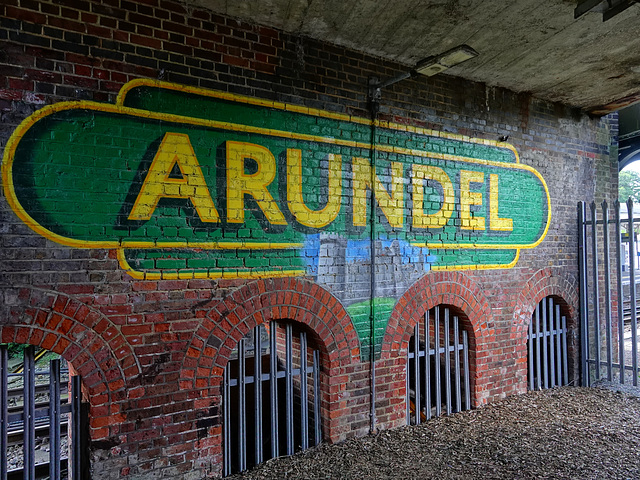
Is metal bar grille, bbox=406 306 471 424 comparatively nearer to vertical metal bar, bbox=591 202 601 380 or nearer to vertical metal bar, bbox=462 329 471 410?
vertical metal bar, bbox=462 329 471 410

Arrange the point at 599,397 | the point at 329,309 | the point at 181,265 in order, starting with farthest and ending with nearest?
the point at 599,397 < the point at 329,309 < the point at 181,265

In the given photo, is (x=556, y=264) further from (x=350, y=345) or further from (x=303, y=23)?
(x=303, y=23)

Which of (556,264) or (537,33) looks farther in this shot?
(556,264)

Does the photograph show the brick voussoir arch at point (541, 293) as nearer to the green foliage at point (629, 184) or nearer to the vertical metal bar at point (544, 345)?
the vertical metal bar at point (544, 345)

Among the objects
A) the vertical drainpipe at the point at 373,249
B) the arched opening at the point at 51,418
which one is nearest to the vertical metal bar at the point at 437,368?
the vertical drainpipe at the point at 373,249

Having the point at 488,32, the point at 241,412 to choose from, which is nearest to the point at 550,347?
the point at 488,32

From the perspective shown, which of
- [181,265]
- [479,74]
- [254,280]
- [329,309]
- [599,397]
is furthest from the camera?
[599,397]

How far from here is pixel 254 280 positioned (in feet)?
14.0

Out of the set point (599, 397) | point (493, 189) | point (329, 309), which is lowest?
point (599, 397)

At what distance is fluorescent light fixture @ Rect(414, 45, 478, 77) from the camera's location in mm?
3887

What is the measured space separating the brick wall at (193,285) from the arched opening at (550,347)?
0.96m

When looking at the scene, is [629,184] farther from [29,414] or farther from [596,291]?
[29,414]

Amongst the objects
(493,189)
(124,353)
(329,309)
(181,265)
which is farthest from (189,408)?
(493,189)

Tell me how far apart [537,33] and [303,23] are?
2.57 meters
